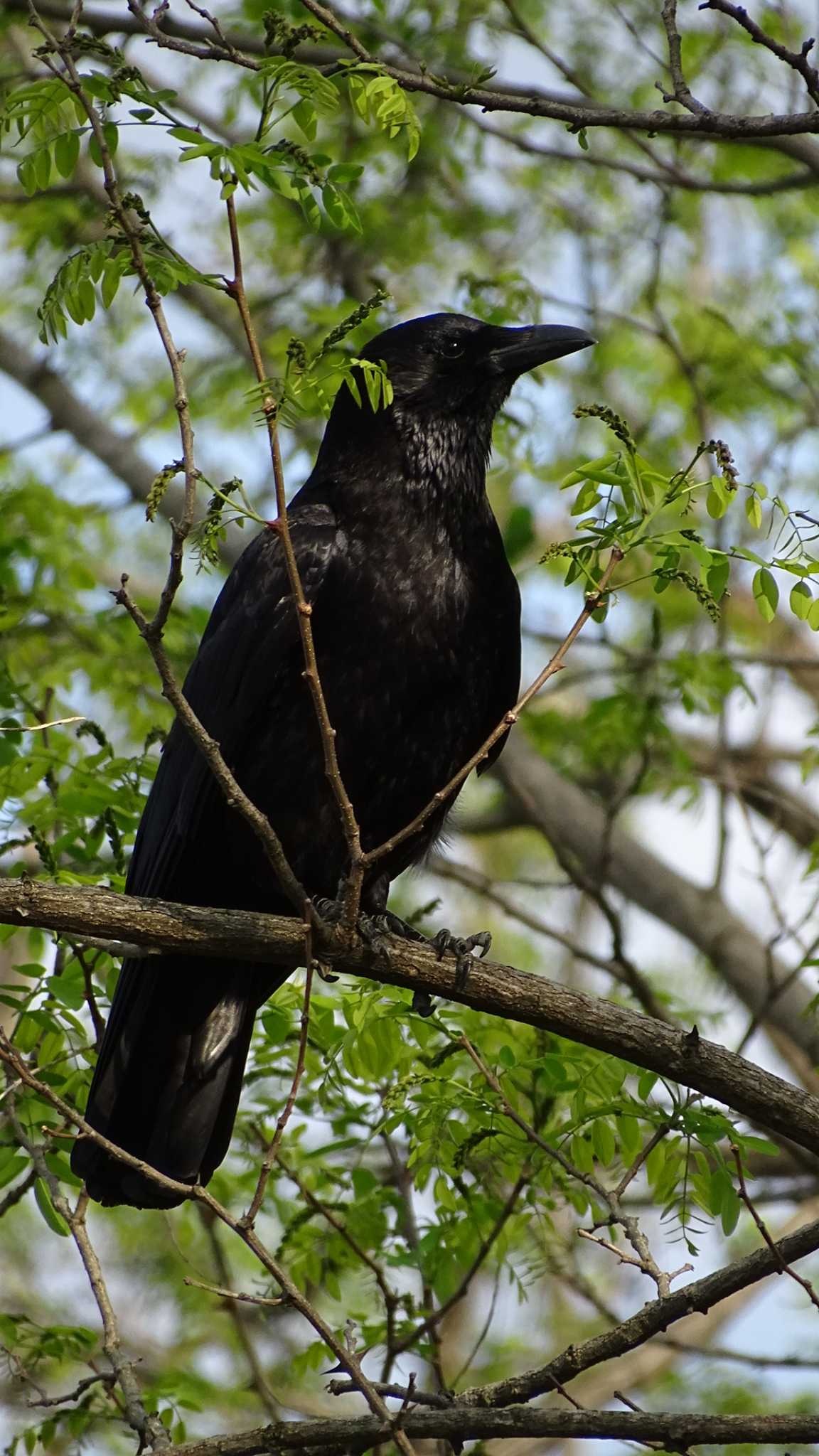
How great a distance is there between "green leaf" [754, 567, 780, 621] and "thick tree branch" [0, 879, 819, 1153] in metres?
0.85

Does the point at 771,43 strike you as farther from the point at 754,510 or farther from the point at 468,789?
the point at 468,789

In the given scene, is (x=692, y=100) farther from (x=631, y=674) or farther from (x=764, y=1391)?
(x=764, y=1391)

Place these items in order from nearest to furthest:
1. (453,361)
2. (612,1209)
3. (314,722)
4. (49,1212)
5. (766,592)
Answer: (766,592), (612,1209), (49,1212), (314,722), (453,361)

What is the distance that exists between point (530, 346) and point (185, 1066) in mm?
2378

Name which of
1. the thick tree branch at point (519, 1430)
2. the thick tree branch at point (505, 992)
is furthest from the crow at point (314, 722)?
the thick tree branch at point (519, 1430)

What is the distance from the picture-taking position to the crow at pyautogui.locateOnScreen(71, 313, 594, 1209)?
413cm

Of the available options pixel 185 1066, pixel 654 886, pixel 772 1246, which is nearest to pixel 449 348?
pixel 185 1066

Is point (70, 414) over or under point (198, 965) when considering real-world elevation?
over

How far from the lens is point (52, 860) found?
Answer: 11.7ft

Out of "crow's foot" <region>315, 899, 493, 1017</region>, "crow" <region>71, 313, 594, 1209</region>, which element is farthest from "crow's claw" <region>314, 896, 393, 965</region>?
"crow" <region>71, 313, 594, 1209</region>

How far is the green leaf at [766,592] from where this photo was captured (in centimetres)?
295

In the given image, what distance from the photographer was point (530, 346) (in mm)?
4688

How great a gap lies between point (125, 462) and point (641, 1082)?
4.67 m

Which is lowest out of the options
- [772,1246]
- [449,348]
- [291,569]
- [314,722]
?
[772,1246]
